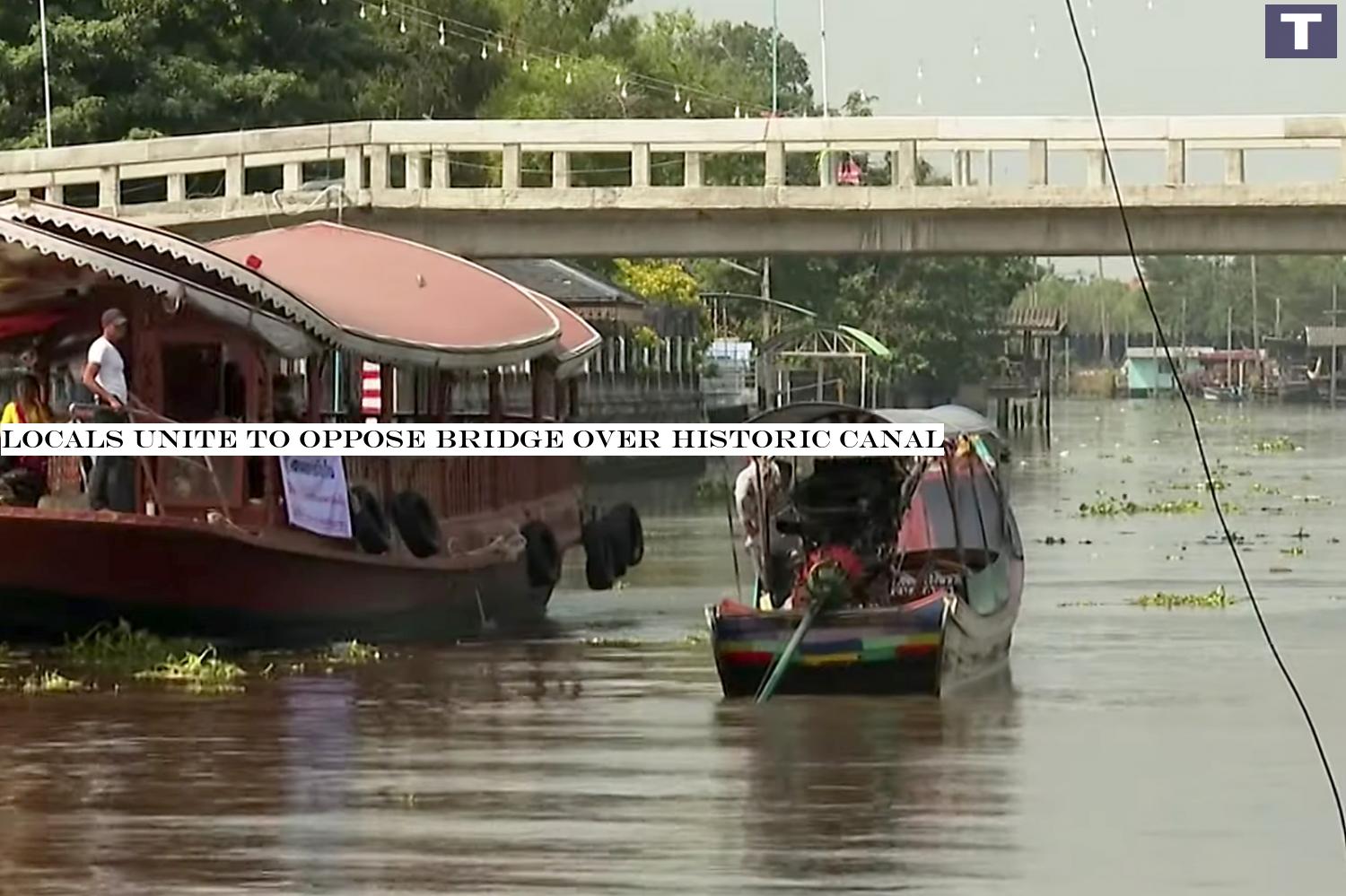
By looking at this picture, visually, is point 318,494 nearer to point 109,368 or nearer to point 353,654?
point 353,654

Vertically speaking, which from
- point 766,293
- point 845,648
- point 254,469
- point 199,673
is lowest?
point 766,293

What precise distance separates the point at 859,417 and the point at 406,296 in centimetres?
623

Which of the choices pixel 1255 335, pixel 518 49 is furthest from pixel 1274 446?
pixel 1255 335

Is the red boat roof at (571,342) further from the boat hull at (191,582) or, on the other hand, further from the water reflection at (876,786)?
the water reflection at (876,786)

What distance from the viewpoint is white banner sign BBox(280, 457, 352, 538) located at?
2123 centimetres

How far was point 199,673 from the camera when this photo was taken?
2011 centimetres

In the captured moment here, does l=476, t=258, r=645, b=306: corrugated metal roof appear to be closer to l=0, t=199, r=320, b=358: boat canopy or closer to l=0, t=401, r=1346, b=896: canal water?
l=0, t=401, r=1346, b=896: canal water

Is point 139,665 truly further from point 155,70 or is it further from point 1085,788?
point 155,70

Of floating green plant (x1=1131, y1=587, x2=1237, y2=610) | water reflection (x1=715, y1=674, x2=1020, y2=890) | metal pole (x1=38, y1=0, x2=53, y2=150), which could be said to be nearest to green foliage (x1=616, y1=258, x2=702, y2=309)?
metal pole (x1=38, y1=0, x2=53, y2=150)

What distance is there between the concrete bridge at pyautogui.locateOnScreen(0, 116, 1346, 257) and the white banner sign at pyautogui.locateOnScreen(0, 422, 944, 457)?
1326 centimetres

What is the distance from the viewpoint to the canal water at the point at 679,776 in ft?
42.8

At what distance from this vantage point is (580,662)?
22.1m

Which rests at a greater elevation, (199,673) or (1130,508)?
(199,673)

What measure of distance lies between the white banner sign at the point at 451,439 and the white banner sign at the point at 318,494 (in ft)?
0.53
